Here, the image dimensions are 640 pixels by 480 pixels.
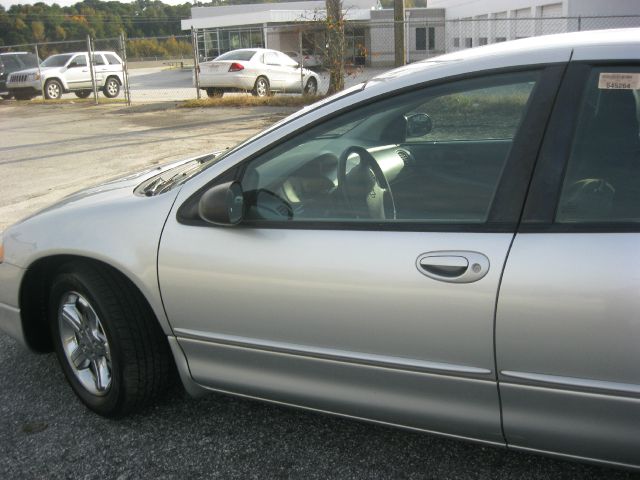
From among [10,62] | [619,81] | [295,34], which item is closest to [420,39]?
[295,34]

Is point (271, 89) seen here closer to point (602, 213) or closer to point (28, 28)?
point (602, 213)

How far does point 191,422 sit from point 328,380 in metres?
0.92

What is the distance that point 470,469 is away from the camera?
281 cm

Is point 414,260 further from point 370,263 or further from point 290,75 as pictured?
point 290,75

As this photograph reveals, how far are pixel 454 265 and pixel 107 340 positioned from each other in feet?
5.56

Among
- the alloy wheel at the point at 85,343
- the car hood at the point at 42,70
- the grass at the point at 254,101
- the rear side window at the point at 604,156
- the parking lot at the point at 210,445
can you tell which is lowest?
the parking lot at the point at 210,445

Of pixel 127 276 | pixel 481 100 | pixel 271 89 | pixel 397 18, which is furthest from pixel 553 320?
pixel 271 89

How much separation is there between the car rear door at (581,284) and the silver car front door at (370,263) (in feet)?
0.22

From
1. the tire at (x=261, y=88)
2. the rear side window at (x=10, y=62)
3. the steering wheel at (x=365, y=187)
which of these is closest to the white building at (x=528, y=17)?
the tire at (x=261, y=88)

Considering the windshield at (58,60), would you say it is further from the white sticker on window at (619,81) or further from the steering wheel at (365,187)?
the white sticker on window at (619,81)

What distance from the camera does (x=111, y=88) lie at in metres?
24.5

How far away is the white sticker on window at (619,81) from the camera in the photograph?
2295 mm

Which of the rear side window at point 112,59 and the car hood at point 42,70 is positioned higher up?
the rear side window at point 112,59

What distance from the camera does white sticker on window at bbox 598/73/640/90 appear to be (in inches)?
90.4
